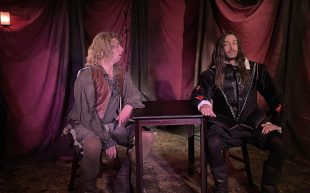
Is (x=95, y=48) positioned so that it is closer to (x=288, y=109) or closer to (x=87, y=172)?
(x=87, y=172)

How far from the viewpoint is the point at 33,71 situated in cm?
492

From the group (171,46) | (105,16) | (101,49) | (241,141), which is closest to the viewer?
(101,49)

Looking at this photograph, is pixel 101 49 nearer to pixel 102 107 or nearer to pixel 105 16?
pixel 102 107

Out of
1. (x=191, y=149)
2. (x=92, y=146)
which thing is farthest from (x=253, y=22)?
(x=92, y=146)

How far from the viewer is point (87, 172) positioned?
338 centimetres

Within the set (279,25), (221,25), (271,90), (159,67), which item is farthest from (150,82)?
(271,90)

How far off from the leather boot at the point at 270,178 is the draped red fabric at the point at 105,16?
126 inches

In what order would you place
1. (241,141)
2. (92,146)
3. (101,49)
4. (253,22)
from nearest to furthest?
1. (92,146)
2. (101,49)
3. (241,141)
4. (253,22)

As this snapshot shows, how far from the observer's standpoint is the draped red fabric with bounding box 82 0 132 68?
5434mm

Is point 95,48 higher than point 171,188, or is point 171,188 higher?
point 95,48

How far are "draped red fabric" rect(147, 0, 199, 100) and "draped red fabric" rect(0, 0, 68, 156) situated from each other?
1611mm

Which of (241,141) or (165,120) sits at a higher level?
(165,120)

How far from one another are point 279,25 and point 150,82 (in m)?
2.28

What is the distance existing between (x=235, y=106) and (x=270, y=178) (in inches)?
32.9
